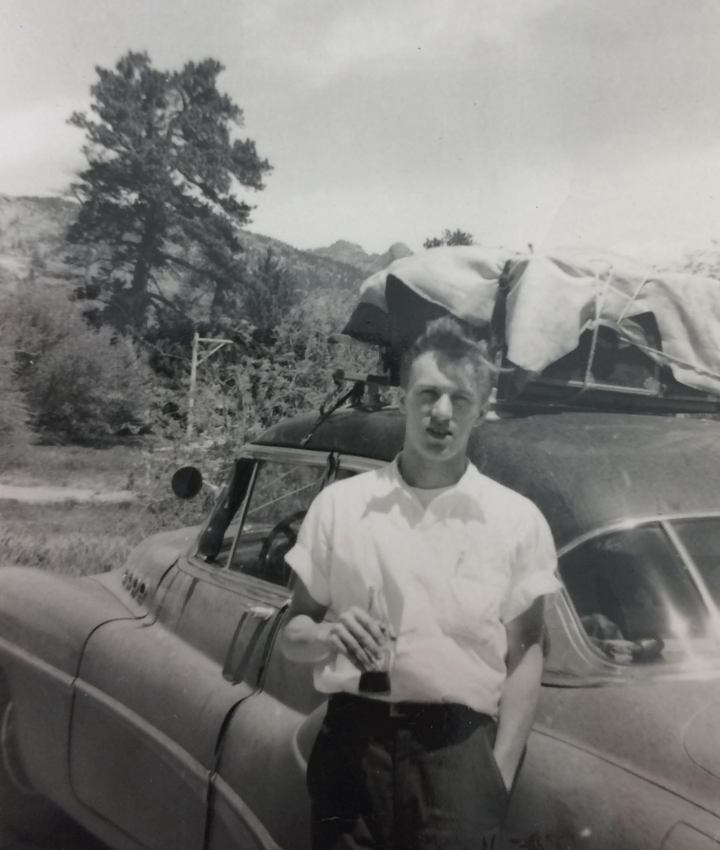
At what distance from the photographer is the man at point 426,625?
125cm

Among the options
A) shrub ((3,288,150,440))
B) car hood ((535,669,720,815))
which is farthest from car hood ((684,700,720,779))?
shrub ((3,288,150,440))

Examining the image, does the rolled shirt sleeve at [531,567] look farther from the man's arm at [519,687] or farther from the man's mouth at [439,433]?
the man's mouth at [439,433]

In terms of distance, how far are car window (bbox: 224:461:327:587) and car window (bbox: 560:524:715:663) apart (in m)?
0.86

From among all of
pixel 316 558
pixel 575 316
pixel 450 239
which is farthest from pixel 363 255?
pixel 316 558

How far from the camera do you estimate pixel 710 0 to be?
187 cm

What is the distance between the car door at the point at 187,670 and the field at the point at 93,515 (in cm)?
303

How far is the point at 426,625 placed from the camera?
1346 millimetres

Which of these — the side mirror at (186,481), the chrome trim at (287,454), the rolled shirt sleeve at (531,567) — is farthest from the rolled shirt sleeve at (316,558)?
the side mirror at (186,481)

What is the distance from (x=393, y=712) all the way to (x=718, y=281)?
1.36 metres

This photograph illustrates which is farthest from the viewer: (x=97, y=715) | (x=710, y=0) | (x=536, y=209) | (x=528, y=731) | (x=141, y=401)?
(x=141, y=401)

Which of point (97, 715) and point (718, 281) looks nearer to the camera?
point (718, 281)

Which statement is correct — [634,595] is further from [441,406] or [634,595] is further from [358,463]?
[358,463]

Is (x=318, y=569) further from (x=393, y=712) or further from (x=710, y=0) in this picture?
(x=710, y=0)

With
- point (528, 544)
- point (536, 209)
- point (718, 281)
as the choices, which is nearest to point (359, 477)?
point (528, 544)
